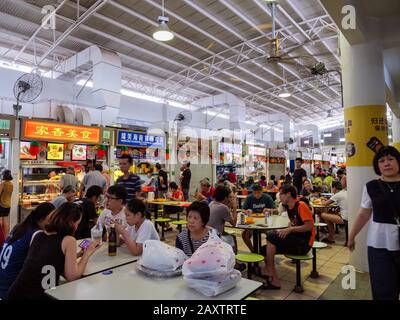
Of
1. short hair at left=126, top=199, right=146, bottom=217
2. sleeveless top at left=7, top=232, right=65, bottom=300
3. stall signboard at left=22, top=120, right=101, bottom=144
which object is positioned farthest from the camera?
stall signboard at left=22, top=120, right=101, bottom=144

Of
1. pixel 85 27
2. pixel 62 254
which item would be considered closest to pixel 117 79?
pixel 85 27

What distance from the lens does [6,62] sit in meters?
10.5

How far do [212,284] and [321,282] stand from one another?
274cm

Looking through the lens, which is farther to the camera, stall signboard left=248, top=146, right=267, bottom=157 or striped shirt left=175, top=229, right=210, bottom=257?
stall signboard left=248, top=146, right=267, bottom=157

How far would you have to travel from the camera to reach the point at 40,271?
1.74 metres

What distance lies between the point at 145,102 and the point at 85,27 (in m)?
4.02

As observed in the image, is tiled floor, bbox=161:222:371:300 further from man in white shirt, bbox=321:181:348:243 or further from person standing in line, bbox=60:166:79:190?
person standing in line, bbox=60:166:79:190

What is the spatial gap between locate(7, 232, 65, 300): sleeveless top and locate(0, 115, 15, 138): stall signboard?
15.5 feet

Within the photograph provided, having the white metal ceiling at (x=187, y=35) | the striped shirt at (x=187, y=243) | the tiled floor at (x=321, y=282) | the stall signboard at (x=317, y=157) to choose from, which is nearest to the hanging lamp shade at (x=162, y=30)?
the white metal ceiling at (x=187, y=35)

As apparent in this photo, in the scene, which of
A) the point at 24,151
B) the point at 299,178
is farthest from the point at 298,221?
the point at 24,151

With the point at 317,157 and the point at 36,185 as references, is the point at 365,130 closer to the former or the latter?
the point at 36,185

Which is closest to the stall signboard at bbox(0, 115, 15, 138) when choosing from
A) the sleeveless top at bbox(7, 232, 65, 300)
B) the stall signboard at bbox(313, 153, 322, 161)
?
the sleeveless top at bbox(7, 232, 65, 300)

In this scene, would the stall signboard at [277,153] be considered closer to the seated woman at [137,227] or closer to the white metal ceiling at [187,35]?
the white metal ceiling at [187,35]

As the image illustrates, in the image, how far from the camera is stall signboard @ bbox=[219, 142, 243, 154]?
1146 cm
